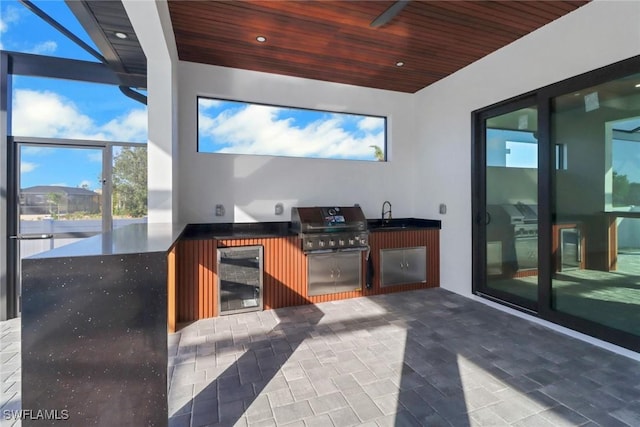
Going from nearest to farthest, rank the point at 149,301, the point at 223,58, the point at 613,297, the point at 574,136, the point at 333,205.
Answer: the point at 149,301, the point at 613,297, the point at 574,136, the point at 223,58, the point at 333,205

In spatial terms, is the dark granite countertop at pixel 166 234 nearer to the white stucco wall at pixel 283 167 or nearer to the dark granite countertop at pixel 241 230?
the dark granite countertop at pixel 241 230

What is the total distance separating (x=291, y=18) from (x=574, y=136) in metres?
2.97

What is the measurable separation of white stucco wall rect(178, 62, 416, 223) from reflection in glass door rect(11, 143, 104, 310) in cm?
100

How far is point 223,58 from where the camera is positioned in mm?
3654

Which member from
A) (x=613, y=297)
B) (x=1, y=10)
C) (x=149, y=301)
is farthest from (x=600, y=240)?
(x=1, y=10)

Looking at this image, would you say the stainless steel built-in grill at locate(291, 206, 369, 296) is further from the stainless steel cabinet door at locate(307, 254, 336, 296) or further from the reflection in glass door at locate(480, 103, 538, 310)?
the reflection in glass door at locate(480, 103, 538, 310)

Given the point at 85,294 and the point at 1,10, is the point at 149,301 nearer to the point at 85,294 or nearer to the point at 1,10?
the point at 85,294

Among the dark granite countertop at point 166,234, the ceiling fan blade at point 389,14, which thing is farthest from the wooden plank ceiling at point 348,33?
the dark granite countertop at point 166,234

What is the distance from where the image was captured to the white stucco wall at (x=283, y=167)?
3.76 meters

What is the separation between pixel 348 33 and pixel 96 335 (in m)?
3.32

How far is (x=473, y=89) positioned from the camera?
3836mm

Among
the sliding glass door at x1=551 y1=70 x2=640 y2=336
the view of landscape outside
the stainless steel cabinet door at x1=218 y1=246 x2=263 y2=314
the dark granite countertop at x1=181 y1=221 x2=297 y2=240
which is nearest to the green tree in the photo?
the view of landscape outside

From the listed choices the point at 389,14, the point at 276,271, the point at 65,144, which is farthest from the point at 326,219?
the point at 65,144

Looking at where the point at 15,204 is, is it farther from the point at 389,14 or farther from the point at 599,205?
the point at 599,205
